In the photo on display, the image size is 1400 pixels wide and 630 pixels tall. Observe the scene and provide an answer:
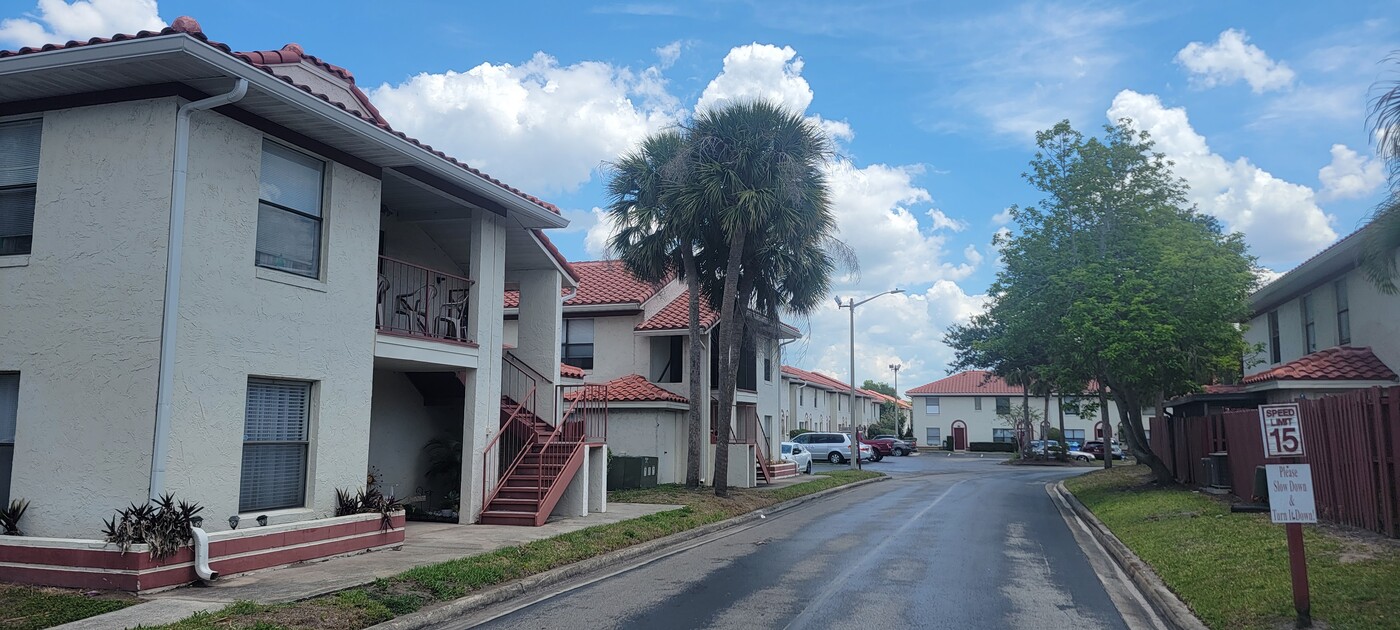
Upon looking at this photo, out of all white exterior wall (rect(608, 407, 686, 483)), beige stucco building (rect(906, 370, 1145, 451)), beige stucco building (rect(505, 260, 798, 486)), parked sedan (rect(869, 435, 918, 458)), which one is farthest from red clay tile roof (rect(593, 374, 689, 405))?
beige stucco building (rect(906, 370, 1145, 451))

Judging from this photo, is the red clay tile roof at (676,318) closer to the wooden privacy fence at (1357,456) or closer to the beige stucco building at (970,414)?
the wooden privacy fence at (1357,456)

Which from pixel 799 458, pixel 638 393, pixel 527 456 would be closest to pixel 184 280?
pixel 527 456

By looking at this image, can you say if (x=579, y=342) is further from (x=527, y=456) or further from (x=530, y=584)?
(x=530, y=584)

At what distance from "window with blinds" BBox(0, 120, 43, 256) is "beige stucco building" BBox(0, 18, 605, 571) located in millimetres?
23

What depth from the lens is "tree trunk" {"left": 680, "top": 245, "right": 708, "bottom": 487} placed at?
957 inches

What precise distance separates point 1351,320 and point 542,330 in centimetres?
1811

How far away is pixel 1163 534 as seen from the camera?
48.0 feet

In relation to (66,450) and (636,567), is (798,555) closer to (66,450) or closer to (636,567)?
(636,567)

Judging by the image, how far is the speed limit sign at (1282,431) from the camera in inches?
327

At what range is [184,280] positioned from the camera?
10.4 metres

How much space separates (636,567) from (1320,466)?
1009 centimetres

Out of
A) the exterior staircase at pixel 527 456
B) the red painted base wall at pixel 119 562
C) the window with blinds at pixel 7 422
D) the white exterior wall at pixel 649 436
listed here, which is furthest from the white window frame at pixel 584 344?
the window with blinds at pixel 7 422

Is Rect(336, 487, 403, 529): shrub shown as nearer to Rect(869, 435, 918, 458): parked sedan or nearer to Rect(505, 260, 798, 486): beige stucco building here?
Rect(505, 260, 798, 486): beige stucco building

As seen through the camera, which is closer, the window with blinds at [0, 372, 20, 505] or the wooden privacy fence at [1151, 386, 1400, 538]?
the window with blinds at [0, 372, 20, 505]
